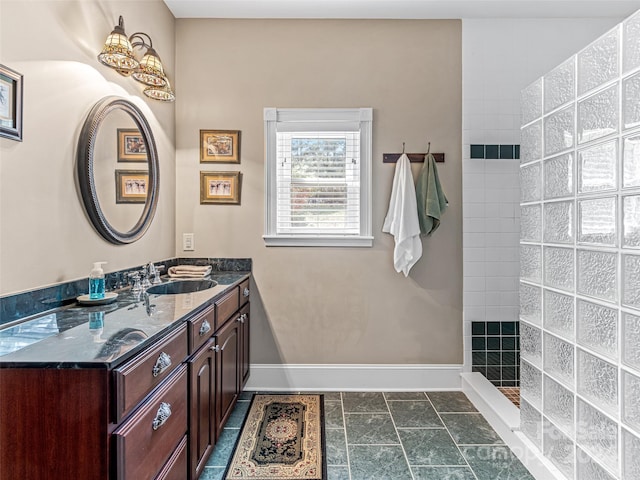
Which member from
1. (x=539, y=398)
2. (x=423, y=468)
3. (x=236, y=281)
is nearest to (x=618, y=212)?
(x=539, y=398)

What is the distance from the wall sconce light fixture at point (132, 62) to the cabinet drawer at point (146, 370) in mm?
1335

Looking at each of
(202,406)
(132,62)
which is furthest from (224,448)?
(132,62)

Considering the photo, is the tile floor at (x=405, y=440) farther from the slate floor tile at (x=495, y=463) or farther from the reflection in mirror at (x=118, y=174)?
the reflection in mirror at (x=118, y=174)

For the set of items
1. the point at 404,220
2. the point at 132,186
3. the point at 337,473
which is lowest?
the point at 337,473

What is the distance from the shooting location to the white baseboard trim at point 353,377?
9.01 feet

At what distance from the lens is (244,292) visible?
2562 millimetres

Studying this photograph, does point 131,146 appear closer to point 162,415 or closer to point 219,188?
point 219,188

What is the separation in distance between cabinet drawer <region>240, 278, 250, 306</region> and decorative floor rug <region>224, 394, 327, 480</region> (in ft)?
2.29

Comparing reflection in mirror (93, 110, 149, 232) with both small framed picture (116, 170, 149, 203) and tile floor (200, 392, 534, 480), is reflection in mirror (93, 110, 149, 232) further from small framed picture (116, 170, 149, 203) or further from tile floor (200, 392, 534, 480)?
tile floor (200, 392, 534, 480)

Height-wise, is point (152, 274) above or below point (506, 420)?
above

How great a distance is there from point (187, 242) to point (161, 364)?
1622 mm

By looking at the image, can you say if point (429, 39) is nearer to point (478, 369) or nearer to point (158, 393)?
point (478, 369)

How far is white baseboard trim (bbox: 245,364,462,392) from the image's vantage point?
2746mm

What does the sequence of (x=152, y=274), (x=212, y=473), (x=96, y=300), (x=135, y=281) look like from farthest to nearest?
(x=152, y=274) < (x=135, y=281) < (x=212, y=473) < (x=96, y=300)
